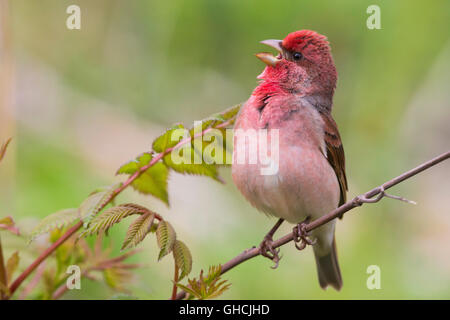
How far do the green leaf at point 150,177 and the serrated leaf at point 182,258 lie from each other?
10.1 inches

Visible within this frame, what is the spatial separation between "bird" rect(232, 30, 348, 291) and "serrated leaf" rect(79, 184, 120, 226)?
917 millimetres

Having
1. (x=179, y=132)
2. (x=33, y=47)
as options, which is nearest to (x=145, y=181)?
(x=179, y=132)

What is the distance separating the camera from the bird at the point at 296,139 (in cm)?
279

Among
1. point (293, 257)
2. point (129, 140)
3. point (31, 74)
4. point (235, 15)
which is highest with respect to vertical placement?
point (235, 15)

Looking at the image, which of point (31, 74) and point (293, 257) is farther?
point (31, 74)

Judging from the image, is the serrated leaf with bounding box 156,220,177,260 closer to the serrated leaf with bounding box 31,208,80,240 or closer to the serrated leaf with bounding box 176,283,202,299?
the serrated leaf with bounding box 176,283,202,299

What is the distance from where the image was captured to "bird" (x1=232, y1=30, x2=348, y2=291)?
279 centimetres

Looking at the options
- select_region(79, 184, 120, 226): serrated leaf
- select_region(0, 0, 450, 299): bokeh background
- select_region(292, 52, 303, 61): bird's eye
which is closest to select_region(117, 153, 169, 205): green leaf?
select_region(79, 184, 120, 226): serrated leaf

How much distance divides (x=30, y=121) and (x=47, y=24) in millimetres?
866

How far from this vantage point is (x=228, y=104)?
15.9 feet

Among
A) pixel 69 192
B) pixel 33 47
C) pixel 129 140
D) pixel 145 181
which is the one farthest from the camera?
pixel 33 47

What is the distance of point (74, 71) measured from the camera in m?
4.85

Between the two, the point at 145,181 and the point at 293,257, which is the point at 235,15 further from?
the point at 145,181

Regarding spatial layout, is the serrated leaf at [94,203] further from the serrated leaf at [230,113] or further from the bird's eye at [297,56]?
Answer: the bird's eye at [297,56]
